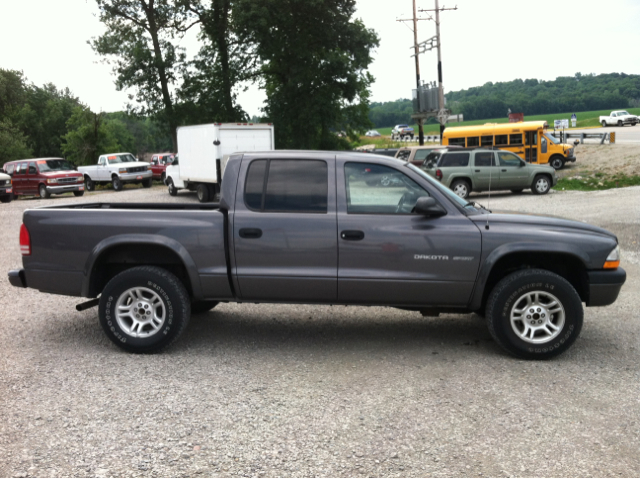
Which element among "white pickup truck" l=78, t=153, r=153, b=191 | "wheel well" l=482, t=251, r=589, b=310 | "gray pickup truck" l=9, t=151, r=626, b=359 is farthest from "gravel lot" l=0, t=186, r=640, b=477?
"white pickup truck" l=78, t=153, r=153, b=191

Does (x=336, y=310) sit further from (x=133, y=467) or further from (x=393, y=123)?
(x=393, y=123)

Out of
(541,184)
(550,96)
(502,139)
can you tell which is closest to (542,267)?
(541,184)

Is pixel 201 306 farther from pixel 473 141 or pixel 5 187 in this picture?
pixel 5 187

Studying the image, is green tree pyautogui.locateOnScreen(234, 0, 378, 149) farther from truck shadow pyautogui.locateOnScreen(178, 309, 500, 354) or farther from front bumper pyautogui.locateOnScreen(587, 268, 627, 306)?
front bumper pyautogui.locateOnScreen(587, 268, 627, 306)

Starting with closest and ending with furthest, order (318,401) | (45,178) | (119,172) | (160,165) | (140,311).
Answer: (318,401), (140,311), (45,178), (119,172), (160,165)

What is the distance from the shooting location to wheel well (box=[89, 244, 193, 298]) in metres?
6.00

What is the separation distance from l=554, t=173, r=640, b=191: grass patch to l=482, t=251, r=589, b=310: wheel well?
A: 20.7 m

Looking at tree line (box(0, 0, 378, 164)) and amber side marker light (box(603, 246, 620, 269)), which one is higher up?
tree line (box(0, 0, 378, 164))

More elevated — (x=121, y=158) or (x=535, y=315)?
(x=121, y=158)

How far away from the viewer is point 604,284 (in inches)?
221

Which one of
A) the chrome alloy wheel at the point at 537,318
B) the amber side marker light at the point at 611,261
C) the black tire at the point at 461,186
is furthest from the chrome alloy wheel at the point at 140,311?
the black tire at the point at 461,186

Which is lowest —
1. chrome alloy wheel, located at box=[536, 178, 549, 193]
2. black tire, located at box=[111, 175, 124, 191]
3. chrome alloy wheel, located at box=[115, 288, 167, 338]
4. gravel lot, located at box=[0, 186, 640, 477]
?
gravel lot, located at box=[0, 186, 640, 477]

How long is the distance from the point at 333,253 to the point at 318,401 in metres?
1.44

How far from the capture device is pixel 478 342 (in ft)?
20.3
